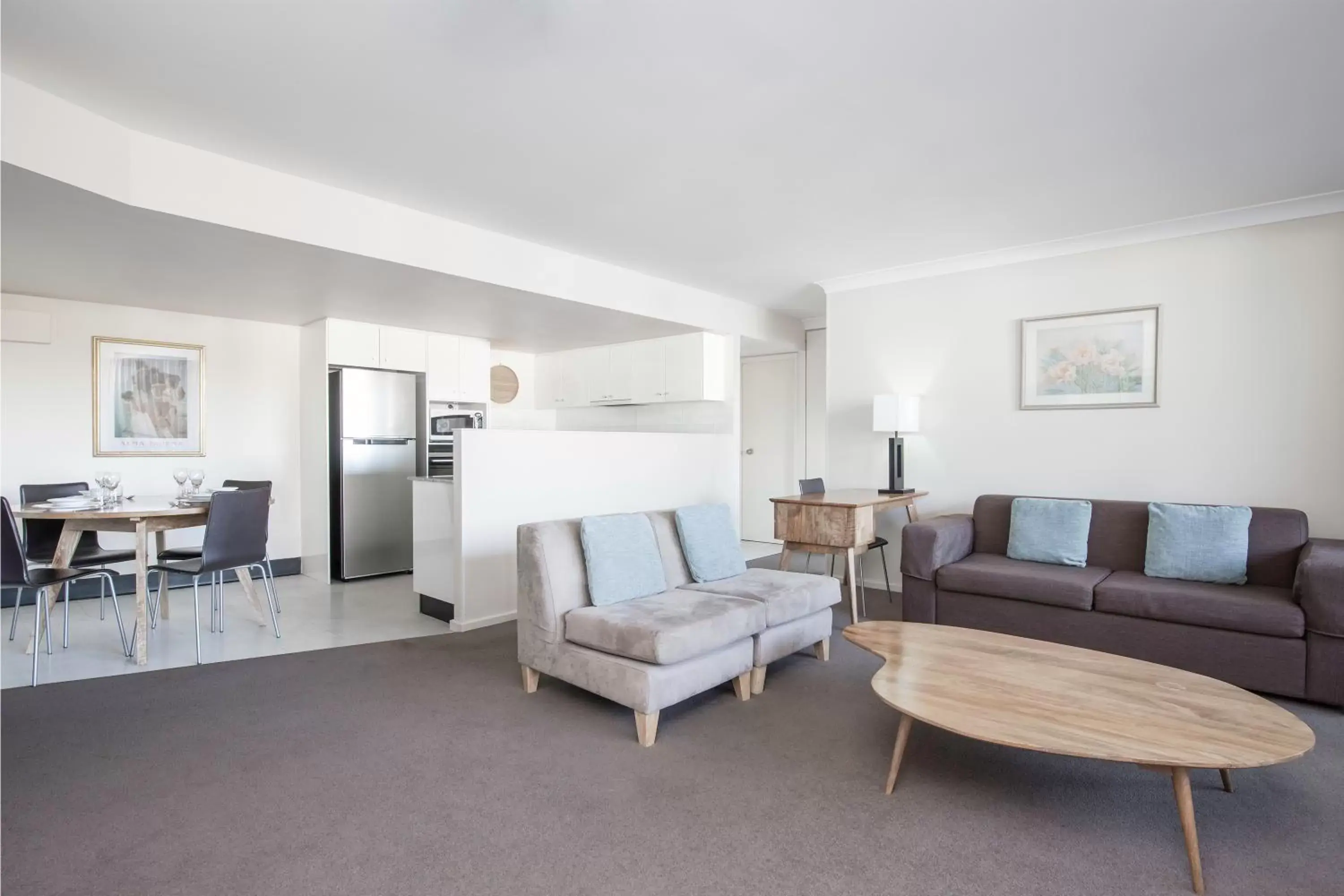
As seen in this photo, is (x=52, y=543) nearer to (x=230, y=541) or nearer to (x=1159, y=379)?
(x=230, y=541)

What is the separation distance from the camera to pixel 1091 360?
4281 millimetres

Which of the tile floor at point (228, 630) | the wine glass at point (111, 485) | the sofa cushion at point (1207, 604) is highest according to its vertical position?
the wine glass at point (111, 485)

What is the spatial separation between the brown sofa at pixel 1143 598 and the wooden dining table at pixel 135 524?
402cm

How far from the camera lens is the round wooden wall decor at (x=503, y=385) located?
7.09 m

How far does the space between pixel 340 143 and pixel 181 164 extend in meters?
0.72

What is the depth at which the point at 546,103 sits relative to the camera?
8.74 ft

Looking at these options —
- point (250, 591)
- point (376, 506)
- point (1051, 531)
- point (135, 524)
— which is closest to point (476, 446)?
point (250, 591)

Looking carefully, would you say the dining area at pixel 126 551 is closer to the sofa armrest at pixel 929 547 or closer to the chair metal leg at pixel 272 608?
the chair metal leg at pixel 272 608

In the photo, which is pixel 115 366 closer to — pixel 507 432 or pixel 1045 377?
pixel 507 432

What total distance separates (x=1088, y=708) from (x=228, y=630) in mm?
4384

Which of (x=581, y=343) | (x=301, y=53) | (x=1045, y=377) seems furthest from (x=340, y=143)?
(x=1045, y=377)

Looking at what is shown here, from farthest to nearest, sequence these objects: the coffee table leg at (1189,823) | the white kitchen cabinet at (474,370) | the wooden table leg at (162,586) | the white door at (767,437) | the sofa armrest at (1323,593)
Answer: the white door at (767,437) → the white kitchen cabinet at (474,370) → the wooden table leg at (162,586) → the sofa armrest at (1323,593) → the coffee table leg at (1189,823)

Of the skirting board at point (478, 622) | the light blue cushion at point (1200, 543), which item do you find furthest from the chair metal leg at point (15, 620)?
the light blue cushion at point (1200, 543)

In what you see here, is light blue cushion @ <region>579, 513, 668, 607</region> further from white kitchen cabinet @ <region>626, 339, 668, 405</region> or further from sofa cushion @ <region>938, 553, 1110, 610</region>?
white kitchen cabinet @ <region>626, 339, 668, 405</region>
